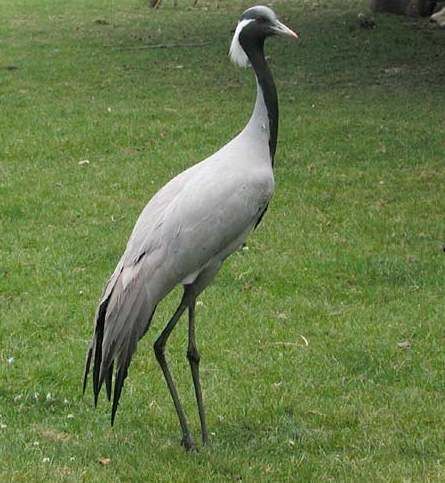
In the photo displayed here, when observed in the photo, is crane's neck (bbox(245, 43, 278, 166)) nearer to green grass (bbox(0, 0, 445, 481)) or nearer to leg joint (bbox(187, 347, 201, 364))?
leg joint (bbox(187, 347, 201, 364))

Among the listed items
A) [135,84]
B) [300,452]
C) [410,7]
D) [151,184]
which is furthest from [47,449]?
[410,7]

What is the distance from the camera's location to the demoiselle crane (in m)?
5.41

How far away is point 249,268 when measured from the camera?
8383 millimetres

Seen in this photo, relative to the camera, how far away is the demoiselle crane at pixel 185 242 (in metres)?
5.41

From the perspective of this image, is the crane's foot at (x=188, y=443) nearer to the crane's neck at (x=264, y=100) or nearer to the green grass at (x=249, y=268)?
the green grass at (x=249, y=268)

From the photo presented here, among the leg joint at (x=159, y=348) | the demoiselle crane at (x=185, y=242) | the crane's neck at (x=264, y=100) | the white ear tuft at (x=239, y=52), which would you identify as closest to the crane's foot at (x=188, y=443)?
the demoiselle crane at (x=185, y=242)

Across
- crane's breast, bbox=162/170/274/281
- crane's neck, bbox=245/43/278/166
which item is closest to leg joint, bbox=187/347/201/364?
crane's breast, bbox=162/170/274/281

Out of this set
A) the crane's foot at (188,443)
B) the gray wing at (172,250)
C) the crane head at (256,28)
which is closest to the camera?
the gray wing at (172,250)

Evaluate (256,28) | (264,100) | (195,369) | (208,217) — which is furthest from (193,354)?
(256,28)

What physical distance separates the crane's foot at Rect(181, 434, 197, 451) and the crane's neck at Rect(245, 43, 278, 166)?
1429mm

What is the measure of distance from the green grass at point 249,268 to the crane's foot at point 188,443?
0.06m

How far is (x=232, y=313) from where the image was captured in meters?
7.53

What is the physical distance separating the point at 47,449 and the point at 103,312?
705 millimetres

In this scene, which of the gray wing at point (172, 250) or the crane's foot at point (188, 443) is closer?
the gray wing at point (172, 250)
